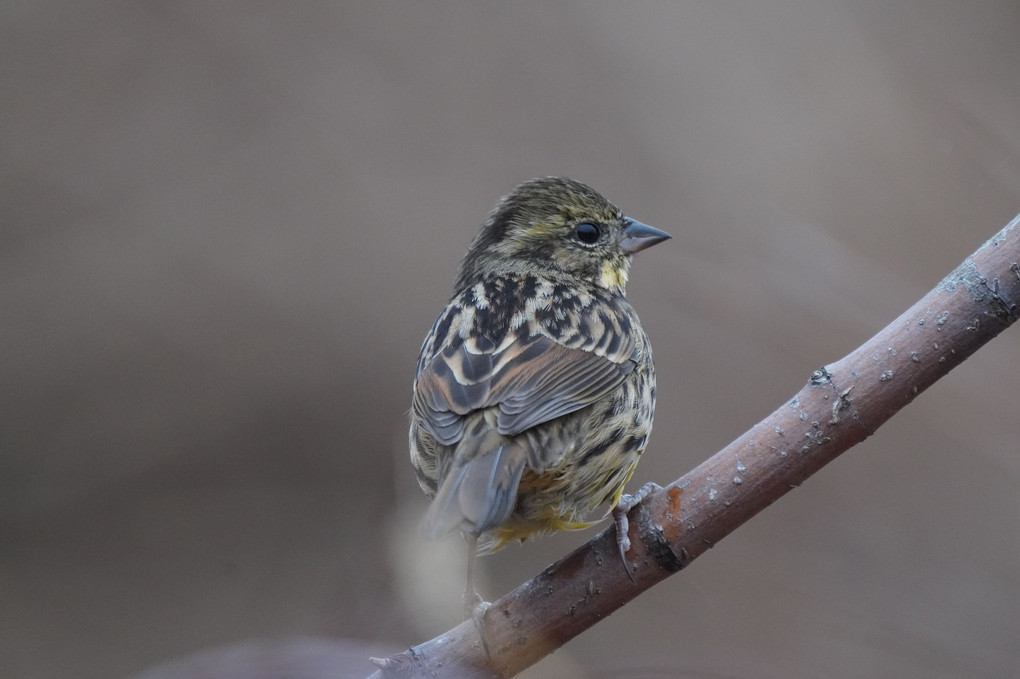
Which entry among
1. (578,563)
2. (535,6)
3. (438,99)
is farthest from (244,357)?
(578,563)

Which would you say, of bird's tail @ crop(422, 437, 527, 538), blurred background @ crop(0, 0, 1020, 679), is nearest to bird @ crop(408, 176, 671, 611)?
bird's tail @ crop(422, 437, 527, 538)

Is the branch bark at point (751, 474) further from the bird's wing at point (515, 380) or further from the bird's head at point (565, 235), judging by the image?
the bird's head at point (565, 235)

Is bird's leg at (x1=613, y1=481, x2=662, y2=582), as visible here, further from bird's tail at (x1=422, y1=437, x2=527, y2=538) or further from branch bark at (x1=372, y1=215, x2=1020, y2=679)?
bird's tail at (x1=422, y1=437, x2=527, y2=538)

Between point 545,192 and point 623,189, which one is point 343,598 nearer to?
point 545,192

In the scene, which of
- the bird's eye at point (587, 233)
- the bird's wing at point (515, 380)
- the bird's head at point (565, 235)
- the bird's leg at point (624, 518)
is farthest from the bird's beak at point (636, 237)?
the bird's leg at point (624, 518)

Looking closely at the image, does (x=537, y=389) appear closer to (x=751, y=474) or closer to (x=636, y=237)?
(x=751, y=474)

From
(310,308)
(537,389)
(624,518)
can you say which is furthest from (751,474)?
(310,308)
